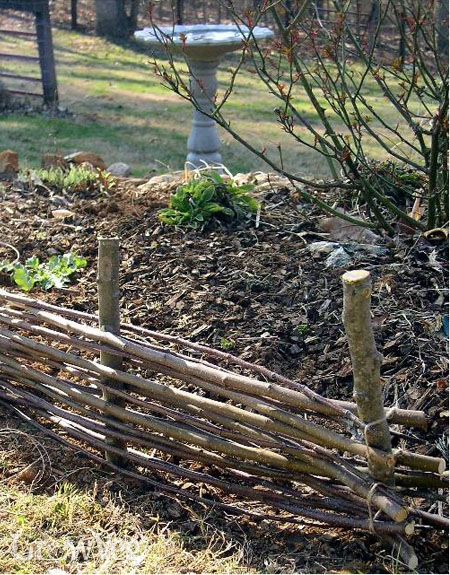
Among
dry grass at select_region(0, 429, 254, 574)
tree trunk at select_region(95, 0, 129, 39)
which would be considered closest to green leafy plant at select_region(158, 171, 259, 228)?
dry grass at select_region(0, 429, 254, 574)

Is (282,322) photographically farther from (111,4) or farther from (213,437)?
(111,4)

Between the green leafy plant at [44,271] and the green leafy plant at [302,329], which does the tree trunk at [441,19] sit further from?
the green leafy plant at [44,271]

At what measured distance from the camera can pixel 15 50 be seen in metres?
16.3

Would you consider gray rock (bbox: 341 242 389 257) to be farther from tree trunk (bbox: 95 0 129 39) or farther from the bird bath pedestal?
tree trunk (bbox: 95 0 129 39)

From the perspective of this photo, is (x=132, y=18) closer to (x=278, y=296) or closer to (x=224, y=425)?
(x=278, y=296)

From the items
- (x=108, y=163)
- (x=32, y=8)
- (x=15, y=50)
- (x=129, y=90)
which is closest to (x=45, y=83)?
(x=32, y=8)

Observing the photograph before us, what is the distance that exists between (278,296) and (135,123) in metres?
7.31

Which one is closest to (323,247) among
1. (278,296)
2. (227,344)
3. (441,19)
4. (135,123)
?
(278,296)

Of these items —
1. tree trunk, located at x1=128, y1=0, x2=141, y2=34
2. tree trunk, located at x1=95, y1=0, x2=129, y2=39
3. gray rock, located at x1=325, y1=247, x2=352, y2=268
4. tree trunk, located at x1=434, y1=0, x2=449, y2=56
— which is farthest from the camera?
tree trunk, located at x1=128, y1=0, x2=141, y2=34

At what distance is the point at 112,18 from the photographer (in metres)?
17.3

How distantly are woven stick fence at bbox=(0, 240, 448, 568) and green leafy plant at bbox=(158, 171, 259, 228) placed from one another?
3.86ft

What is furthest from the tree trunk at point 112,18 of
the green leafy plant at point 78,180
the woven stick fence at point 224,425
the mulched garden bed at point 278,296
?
the woven stick fence at point 224,425

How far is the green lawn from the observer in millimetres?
8977

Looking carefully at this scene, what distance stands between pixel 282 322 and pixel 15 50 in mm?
14067
